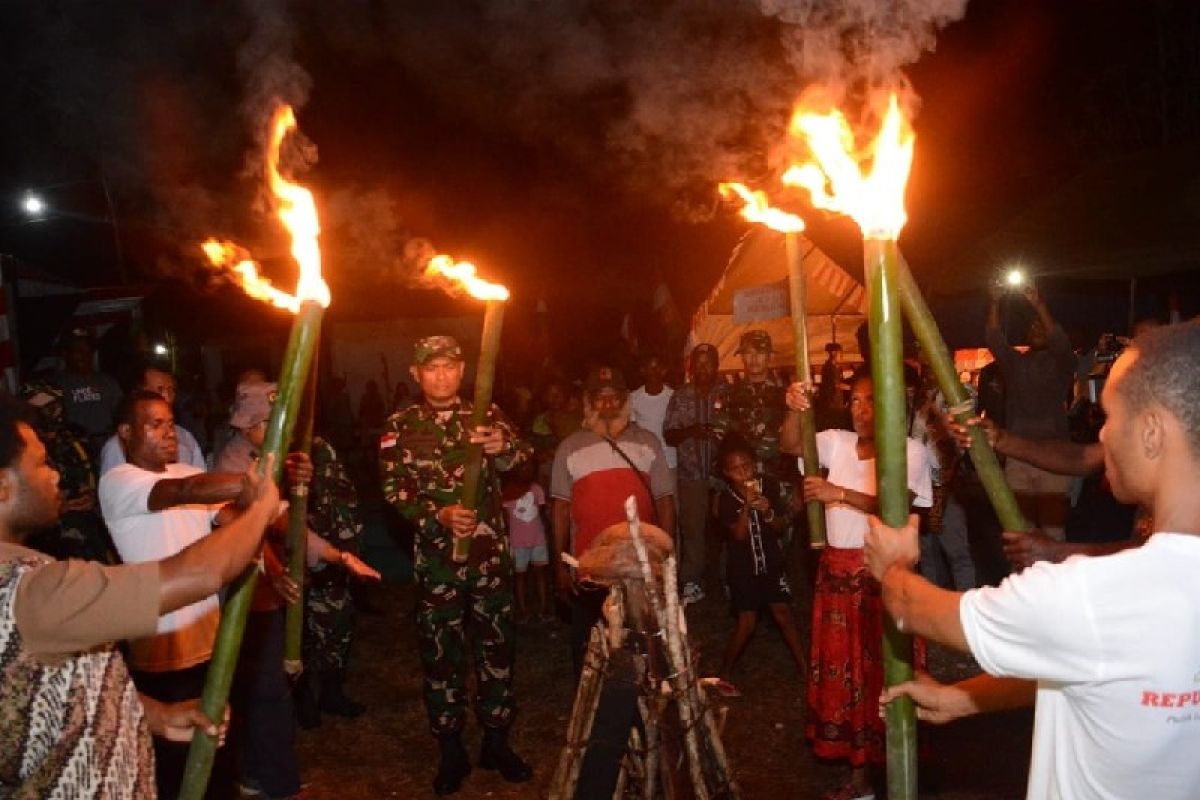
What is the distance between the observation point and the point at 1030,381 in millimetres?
8945

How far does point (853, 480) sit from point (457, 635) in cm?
264

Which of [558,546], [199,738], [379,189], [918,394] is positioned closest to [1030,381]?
[918,394]

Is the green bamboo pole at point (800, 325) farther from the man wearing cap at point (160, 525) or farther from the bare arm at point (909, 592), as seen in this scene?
the man wearing cap at point (160, 525)

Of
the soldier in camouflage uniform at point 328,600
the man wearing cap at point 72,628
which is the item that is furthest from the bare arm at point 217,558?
the soldier in camouflage uniform at point 328,600

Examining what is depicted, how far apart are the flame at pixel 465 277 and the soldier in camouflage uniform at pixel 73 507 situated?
3891mm

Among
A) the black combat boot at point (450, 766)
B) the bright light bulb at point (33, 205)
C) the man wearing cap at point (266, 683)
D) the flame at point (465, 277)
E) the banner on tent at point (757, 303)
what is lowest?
the black combat boot at point (450, 766)

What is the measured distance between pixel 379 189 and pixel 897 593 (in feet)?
26.5

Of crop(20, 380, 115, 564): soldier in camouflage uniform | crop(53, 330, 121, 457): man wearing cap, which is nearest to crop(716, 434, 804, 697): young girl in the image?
crop(20, 380, 115, 564): soldier in camouflage uniform

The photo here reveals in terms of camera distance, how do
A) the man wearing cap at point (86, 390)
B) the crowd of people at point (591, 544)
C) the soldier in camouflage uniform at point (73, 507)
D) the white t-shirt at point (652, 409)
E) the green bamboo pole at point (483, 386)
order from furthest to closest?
the white t-shirt at point (652, 409) < the man wearing cap at point (86, 390) < the soldier in camouflage uniform at point (73, 507) < the green bamboo pole at point (483, 386) < the crowd of people at point (591, 544)

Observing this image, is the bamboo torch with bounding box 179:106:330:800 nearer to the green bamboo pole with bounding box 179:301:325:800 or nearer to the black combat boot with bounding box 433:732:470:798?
the green bamboo pole with bounding box 179:301:325:800

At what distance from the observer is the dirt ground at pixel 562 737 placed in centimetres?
573

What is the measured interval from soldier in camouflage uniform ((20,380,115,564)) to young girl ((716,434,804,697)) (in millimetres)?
4834

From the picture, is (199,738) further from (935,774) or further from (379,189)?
(379,189)

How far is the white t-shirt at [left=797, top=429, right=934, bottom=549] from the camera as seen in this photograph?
5.34 m
